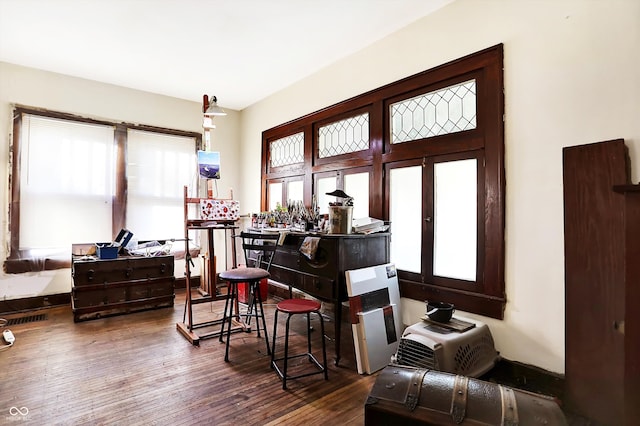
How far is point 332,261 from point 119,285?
2930mm

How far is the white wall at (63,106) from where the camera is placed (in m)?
4.10

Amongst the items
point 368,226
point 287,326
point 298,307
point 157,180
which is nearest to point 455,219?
point 368,226

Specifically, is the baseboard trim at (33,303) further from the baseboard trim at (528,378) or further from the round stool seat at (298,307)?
the baseboard trim at (528,378)

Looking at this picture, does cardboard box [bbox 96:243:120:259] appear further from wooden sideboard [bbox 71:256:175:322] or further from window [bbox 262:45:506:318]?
window [bbox 262:45:506:318]

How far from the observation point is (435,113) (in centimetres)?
300

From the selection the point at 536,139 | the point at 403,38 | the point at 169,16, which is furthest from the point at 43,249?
the point at 536,139

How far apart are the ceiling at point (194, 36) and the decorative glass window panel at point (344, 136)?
0.78 m

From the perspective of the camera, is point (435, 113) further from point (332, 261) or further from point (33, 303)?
point (33, 303)

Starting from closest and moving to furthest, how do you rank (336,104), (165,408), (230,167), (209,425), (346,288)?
(209,425)
(165,408)
(346,288)
(336,104)
(230,167)

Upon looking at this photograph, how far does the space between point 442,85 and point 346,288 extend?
6.51ft

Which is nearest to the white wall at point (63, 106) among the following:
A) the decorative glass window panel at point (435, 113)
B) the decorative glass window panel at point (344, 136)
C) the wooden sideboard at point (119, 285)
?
the wooden sideboard at point (119, 285)

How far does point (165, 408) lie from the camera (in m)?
2.13

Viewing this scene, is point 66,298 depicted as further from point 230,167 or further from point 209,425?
point 209,425

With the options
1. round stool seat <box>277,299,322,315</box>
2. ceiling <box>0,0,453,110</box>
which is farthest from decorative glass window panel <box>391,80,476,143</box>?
round stool seat <box>277,299,322,315</box>
